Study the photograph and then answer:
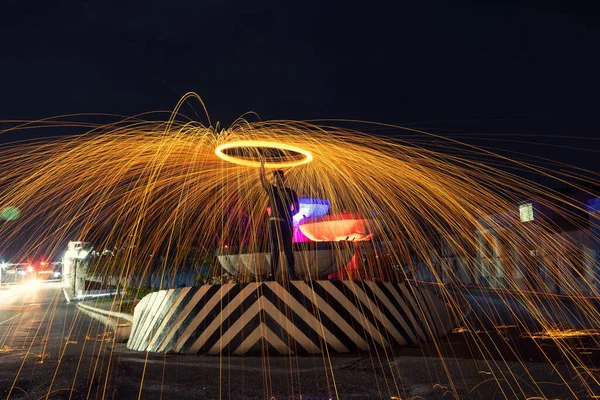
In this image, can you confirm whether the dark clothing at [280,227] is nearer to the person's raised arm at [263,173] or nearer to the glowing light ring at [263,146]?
the person's raised arm at [263,173]

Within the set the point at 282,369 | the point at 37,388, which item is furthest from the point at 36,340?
the point at 282,369

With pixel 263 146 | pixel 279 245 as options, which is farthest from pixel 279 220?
pixel 263 146

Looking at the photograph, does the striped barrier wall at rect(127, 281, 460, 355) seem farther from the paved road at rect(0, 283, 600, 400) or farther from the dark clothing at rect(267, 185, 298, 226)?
the dark clothing at rect(267, 185, 298, 226)

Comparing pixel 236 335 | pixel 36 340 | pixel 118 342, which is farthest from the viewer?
pixel 36 340

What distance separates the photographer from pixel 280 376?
6.90 m

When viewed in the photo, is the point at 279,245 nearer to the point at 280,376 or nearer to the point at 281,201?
the point at 281,201

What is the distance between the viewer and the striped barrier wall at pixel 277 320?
29.0 feet

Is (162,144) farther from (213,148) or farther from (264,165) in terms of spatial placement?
(264,165)

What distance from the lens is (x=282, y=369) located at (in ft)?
24.3

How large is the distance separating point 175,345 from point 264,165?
3.47 metres

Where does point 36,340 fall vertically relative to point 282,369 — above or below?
below

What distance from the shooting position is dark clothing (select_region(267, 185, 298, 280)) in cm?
1058

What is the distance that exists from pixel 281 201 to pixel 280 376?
4.26m

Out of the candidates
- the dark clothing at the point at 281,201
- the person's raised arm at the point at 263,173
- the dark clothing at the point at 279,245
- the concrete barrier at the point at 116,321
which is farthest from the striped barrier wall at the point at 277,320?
the concrete barrier at the point at 116,321
